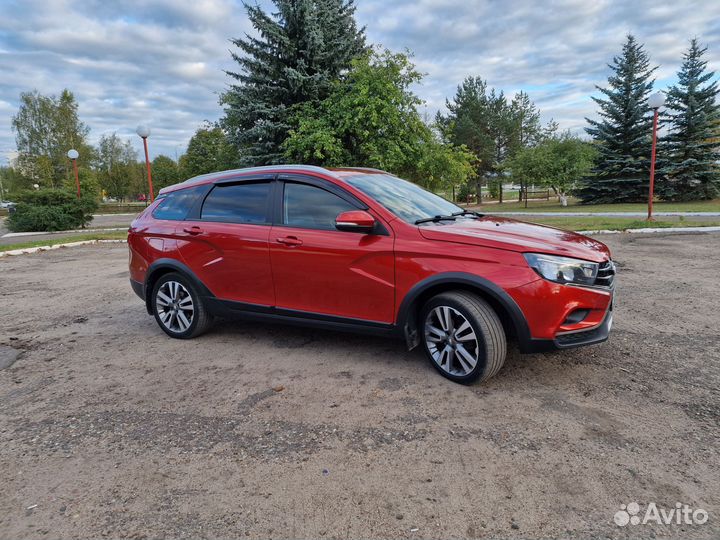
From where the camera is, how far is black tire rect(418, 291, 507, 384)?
335 cm

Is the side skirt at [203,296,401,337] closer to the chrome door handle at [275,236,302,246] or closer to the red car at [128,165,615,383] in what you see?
the red car at [128,165,615,383]

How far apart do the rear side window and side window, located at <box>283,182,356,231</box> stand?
1.24m

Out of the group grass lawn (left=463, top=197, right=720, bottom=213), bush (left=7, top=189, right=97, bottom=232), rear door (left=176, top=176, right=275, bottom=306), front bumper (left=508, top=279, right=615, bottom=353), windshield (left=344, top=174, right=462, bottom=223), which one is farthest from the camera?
grass lawn (left=463, top=197, right=720, bottom=213)

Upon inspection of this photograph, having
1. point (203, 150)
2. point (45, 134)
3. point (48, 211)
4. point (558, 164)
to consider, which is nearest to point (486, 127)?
point (558, 164)

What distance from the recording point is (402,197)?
14.1 feet

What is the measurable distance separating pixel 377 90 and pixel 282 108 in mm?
4411

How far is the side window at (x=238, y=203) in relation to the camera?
445 centimetres

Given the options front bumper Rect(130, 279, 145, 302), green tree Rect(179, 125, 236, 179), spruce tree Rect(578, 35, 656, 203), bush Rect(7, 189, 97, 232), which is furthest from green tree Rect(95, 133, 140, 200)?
front bumper Rect(130, 279, 145, 302)

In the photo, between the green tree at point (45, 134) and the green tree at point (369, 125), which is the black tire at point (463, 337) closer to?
the green tree at point (369, 125)

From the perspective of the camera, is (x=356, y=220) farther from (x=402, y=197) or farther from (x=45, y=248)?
(x=45, y=248)

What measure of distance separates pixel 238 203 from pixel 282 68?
1844cm

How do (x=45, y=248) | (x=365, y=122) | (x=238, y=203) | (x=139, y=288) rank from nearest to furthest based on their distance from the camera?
(x=238, y=203)
(x=139, y=288)
(x=45, y=248)
(x=365, y=122)

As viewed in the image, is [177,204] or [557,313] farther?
[177,204]

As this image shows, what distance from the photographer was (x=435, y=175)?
74.6 ft
